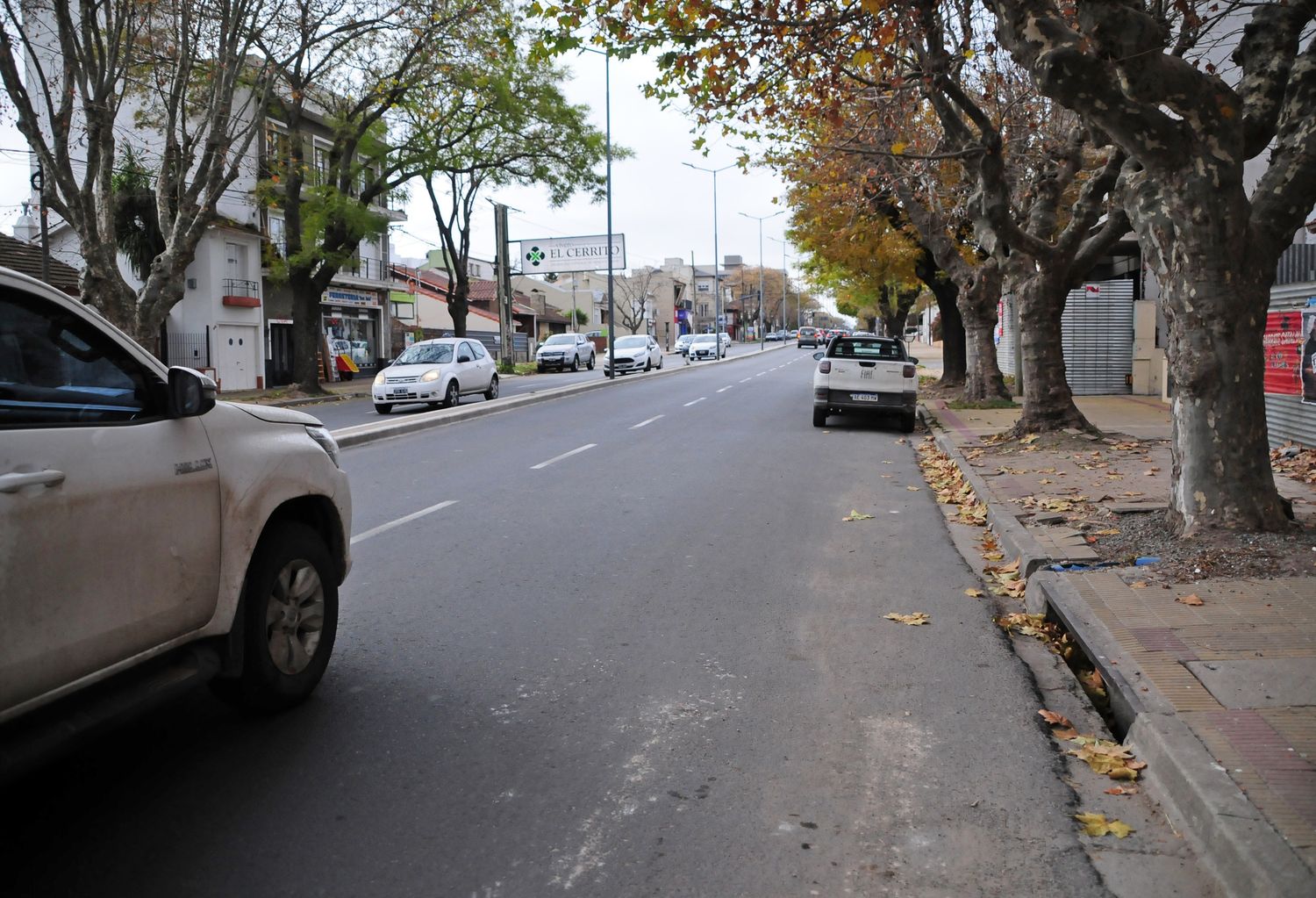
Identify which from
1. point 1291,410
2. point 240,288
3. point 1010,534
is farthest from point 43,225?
point 1291,410

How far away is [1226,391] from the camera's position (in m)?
7.34

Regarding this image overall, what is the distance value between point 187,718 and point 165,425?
59.0 inches

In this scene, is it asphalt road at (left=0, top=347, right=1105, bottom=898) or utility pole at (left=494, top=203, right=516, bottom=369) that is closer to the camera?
asphalt road at (left=0, top=347, right=1105, bottom=898)

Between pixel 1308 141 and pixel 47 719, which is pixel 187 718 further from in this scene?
pixel 1308 141

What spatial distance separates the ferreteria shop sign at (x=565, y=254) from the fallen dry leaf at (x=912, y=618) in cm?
4188

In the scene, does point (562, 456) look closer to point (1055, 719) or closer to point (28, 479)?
point (1055, 719)

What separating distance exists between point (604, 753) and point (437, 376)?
20.5 m

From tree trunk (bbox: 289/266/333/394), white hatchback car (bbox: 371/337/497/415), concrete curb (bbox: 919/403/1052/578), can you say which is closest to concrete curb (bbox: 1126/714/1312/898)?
concrete curb (bbox: 919/403/1052/578)

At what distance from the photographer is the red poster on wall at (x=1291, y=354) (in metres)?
11.8

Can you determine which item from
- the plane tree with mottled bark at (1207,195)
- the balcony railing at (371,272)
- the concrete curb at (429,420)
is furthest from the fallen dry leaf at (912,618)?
the balcony railing at (371,272)

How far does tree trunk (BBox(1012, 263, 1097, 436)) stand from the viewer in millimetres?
14648

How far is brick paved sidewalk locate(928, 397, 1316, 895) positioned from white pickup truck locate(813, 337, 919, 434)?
854 cm

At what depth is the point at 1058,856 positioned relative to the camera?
3.51m

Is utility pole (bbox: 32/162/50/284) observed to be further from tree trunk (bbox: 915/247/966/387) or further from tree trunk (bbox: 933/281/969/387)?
tree trunk (bbox: 933/281/969/387)
